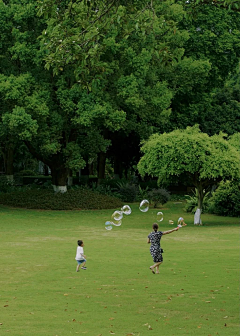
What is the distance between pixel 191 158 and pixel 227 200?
26.2ft

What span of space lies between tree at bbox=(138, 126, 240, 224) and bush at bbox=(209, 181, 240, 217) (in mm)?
5861

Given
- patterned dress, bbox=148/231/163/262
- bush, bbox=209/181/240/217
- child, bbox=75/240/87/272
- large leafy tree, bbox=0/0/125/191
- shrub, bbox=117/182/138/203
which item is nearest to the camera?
patterned dress, bbox=148/231/163/262

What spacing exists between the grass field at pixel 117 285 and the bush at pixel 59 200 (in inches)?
409

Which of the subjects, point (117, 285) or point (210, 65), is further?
point (210, 65)

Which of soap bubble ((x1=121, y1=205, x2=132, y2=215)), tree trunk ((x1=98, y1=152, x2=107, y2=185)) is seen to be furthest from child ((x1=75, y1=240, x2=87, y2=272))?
tree trunk ((x1=98, y1=152, x2=107, y2=185))

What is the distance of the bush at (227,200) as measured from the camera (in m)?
34.8

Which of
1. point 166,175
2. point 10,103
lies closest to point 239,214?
point 166,175

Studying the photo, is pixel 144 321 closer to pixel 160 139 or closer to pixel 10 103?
pixel 160 139

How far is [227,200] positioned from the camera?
35125 millimetres

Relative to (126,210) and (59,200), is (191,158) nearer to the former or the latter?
(126,210)

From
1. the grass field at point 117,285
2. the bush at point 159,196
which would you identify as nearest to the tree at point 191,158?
the grass field at point 117,285

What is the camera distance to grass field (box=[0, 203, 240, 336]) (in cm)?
995

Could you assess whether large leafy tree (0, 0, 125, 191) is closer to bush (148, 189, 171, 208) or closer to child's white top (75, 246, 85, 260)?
bush (148, 189, 171, 208)

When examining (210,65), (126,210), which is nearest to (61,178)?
(210,65)
